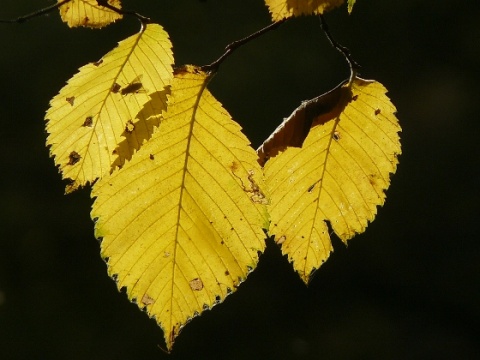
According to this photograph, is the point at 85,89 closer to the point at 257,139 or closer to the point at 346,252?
the point at 257,139

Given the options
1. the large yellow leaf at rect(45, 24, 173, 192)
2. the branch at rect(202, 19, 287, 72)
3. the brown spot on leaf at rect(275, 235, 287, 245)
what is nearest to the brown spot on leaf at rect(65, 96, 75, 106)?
the large yellow leaf at rect(45, 24, 173, 192)

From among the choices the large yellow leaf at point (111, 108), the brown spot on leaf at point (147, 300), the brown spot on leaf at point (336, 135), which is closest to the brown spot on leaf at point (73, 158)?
the large yellow leaf at point (111, 108)

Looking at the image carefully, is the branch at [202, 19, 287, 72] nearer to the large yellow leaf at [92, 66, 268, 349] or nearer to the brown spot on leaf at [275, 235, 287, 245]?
the large yellow leaf at [92, 66, 268, 349]

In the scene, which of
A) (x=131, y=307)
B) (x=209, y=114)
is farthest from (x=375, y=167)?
(x=131, y=307)

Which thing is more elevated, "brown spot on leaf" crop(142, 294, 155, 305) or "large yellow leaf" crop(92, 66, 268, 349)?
"large yellow leaf" crop(92, 66, 268, 349)

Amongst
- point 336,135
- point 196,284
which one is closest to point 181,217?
point 196,284

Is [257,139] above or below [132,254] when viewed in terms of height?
below

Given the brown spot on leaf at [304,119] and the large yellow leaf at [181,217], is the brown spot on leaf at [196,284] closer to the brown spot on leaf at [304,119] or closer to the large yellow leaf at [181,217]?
the large yellow leaf at [181,217]
